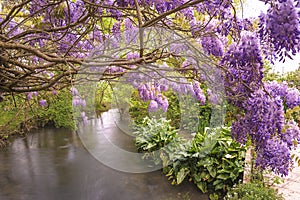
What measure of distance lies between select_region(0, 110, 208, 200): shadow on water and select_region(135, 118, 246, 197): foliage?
159 mm

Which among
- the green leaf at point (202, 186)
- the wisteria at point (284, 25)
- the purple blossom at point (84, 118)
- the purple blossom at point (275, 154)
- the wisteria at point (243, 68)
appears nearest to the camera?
the wisteria at point (284, 25)

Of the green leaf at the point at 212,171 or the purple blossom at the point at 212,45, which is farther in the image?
the green leaf at the point at 212,171

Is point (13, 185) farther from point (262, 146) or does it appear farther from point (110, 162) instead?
point (262, 146)

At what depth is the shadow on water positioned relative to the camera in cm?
310

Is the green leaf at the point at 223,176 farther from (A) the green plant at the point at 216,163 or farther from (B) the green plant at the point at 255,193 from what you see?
(B) the green plant at the point at 255,193

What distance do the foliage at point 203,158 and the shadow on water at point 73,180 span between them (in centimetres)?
16

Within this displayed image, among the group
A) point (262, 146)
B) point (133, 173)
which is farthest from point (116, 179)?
point (262, 146)

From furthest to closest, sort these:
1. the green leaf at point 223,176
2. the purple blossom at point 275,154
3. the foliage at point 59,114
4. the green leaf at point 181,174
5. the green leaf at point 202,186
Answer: the foliage at point 59,114 → the green leaf at point 181,174 → the green leaf at point 202,186 → the green leaf at point 223,176 → the purple blossom at point 275,154

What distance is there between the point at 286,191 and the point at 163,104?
1.38 metres

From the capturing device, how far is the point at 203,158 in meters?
3.21

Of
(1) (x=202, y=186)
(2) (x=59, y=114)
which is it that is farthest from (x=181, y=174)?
(2) (x=59, y=114)

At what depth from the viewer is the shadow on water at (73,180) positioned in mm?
3104

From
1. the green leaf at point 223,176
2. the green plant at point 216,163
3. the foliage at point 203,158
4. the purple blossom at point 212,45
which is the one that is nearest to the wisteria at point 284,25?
the purple blossom at point 212,45

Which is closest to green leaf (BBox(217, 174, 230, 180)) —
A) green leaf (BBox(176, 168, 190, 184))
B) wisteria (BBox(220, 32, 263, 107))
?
green leaf (BBox(176, 168, 190, 184))
